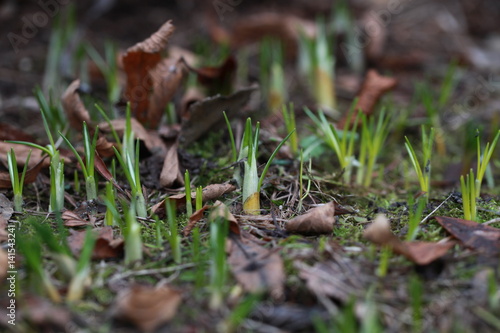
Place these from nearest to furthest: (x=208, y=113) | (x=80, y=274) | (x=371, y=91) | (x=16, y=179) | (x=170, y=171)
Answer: (x=80, y=274), (x=16, y=179), (x=170, y=171), (x=208, y=113), (x=371, y=91)

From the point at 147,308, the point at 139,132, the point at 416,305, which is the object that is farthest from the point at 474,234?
the point at 139,132

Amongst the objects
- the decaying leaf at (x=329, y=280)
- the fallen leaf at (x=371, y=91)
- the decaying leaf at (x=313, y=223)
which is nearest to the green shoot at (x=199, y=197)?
the decaying leaf at (x=313, y=223)

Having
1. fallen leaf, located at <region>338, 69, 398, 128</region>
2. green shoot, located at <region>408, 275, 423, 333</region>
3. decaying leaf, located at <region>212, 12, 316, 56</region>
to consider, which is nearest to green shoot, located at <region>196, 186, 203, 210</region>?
green shoot, located at <region>408, 275, 423, 333</region>

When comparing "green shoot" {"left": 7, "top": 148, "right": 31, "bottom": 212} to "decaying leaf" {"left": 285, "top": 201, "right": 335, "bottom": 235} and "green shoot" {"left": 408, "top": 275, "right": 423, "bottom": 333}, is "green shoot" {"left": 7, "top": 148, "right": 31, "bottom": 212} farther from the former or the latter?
"green shoot" {"left": 408, "top": 275, "right": 423, "bottom": 333}

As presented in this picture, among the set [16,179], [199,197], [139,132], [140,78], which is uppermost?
[140,78]

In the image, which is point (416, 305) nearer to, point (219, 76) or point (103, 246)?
point (103, 246)

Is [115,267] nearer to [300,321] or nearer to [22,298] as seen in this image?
[22,298]

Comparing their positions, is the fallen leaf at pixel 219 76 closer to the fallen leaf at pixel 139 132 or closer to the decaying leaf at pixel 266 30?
the fallen leaf at pixel 139 132
